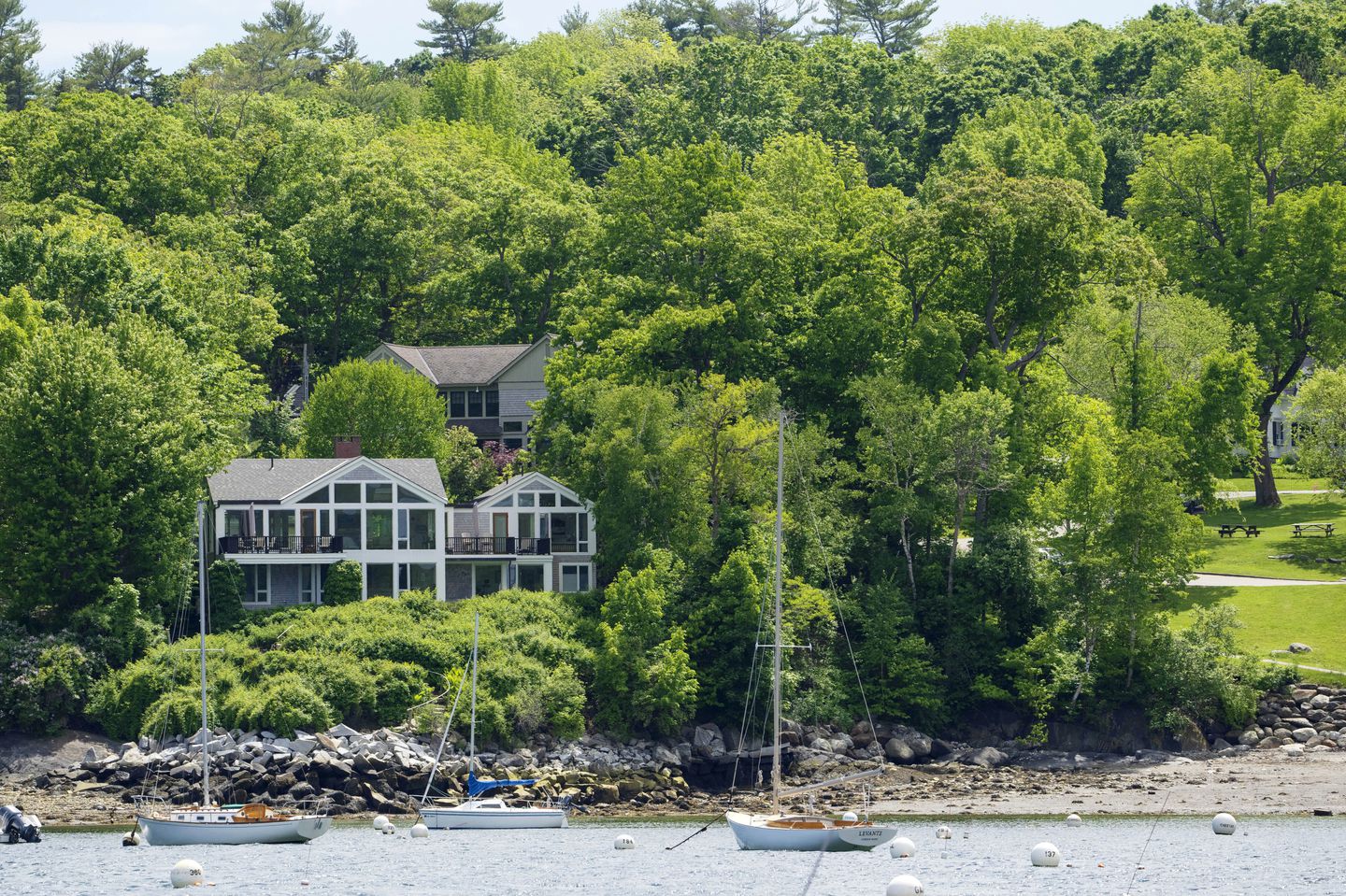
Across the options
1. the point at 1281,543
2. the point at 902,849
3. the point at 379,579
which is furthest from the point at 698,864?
the point at 1281,543

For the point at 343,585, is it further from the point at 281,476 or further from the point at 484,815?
the point at 484,815

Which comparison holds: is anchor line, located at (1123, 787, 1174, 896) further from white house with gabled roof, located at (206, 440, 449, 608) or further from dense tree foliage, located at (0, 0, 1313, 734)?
white house with gabled roof, located at (206, 440, 449, 608)

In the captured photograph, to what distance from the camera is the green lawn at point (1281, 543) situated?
84.7m

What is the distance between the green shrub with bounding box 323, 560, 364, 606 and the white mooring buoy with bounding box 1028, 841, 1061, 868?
32.6 meters

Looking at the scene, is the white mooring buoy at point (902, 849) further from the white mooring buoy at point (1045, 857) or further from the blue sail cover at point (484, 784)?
the blue sail cover at point (484, 784)

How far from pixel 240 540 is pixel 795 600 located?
22.4 meters

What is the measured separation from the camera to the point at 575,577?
85.2 metres

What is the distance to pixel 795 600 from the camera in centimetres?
7412

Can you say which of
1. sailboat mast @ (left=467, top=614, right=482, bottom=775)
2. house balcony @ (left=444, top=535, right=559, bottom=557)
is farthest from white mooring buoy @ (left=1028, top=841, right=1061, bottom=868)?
house balcony @ (left=444, top=535, right=559, bottom=557)

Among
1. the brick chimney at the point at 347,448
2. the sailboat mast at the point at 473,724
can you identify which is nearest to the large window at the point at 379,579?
the brick chimney at the point at 347,448

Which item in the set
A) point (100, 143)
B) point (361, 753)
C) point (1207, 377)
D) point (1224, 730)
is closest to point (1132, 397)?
point (1207, 377)

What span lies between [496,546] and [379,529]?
5750 mm

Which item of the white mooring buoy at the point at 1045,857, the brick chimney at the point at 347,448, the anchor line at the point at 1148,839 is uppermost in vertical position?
the brick chimney at the point at 347,448

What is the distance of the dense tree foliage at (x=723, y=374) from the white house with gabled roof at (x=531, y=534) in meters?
2.26
